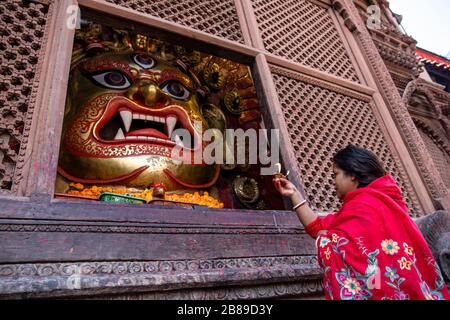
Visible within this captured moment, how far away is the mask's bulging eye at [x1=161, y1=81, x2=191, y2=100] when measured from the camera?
3.74 metres

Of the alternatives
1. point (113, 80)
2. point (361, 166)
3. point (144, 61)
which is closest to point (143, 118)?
point (113, 80)

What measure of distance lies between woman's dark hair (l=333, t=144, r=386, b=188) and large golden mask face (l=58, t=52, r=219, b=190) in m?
2.03

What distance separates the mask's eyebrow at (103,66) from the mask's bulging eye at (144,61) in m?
0.18

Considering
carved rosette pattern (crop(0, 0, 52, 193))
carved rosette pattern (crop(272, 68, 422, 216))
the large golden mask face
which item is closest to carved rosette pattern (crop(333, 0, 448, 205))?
carved rosette pattern (crop(272, 68, 422, 216))

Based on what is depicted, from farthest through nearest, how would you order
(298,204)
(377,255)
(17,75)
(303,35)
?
(303,35) → (298,204) → (17,75) → (377,255)

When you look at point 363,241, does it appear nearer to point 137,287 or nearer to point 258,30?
point 137,287

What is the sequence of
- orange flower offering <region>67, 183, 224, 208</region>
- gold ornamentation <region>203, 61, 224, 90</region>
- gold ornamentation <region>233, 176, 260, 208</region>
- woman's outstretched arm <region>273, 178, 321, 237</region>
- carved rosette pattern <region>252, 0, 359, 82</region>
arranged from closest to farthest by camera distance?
woman's outstretched arm <region>273, 178, 321, 237</region> < orange flower offering <region>67, 183, 224, 208</region> < carved rosette pattern <region>252, 0, 359, 82</region> < gold ornamentation <region>233, 176, 260, 208</region> < gold ornamentation <region>203, 61, 224, 90</region>

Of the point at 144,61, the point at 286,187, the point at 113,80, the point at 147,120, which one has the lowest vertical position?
the point at 286,187

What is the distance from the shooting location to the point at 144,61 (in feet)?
12.5

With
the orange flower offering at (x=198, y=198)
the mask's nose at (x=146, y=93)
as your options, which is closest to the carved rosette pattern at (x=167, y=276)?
→ the orange flower offering at (x=198, y=198)

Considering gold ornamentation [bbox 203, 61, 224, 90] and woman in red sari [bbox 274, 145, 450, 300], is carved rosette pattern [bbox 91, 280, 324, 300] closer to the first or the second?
woman in red sari [bbox 274, 145, 450, 300]

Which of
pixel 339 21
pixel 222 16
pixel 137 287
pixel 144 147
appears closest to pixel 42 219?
pixel 137 287

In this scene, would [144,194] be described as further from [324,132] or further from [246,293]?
[324,132]

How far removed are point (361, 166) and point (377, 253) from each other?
1.61ft
